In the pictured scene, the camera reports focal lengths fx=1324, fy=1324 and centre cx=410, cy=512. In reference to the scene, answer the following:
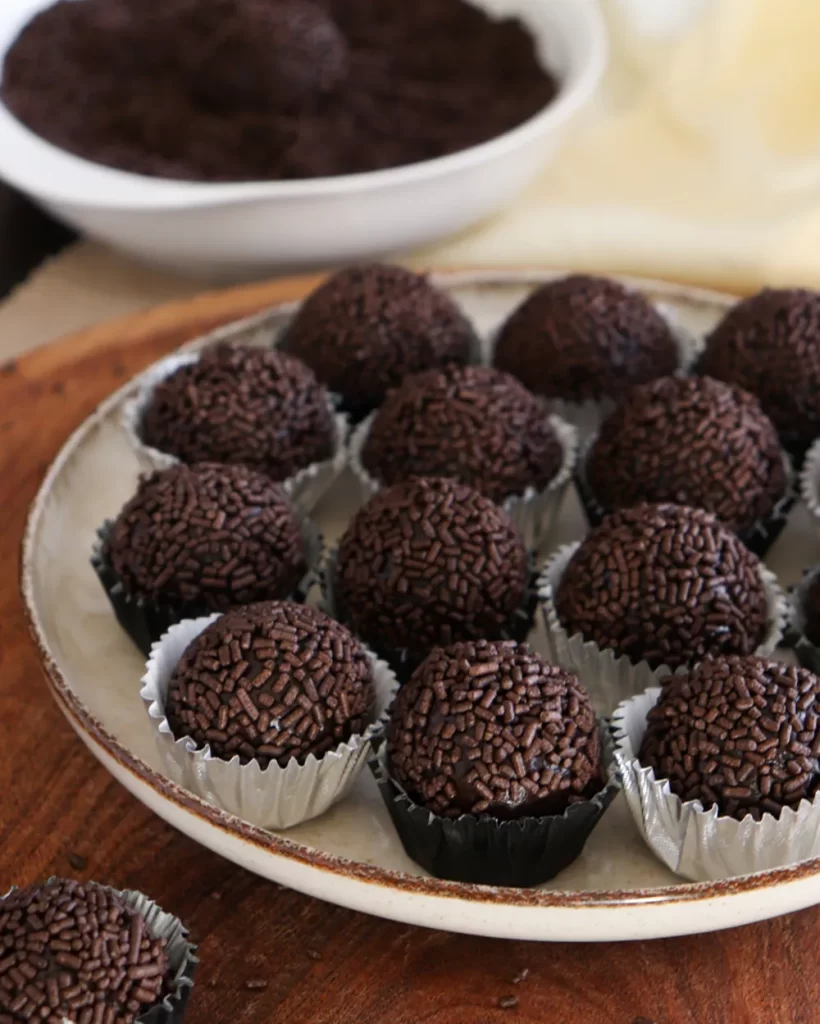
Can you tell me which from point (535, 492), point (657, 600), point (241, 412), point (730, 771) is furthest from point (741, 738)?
point (241, 412)

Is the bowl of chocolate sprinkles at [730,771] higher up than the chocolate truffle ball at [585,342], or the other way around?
the chocolate truffle ball at [585,342]

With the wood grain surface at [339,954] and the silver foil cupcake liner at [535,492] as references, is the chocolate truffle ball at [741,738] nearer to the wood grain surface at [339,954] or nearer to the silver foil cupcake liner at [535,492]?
the wood grain surface at [339,954]

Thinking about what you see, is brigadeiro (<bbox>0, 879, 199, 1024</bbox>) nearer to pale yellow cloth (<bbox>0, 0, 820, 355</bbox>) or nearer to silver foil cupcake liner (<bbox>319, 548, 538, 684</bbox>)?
silver foil cupcake liner (<bbox>319, 548, 538, 684</bbox>)

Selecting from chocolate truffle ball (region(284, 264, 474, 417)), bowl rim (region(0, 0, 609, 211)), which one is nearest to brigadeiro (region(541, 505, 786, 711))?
chocolate truffle ball (region(284, 264, 474, 417))

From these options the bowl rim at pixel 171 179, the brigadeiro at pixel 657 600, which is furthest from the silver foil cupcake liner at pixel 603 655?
the bowl rim at pixel 171 179

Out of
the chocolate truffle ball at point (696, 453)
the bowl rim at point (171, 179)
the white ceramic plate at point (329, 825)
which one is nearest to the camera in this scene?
the white ceramic plate at point (329, 825)
